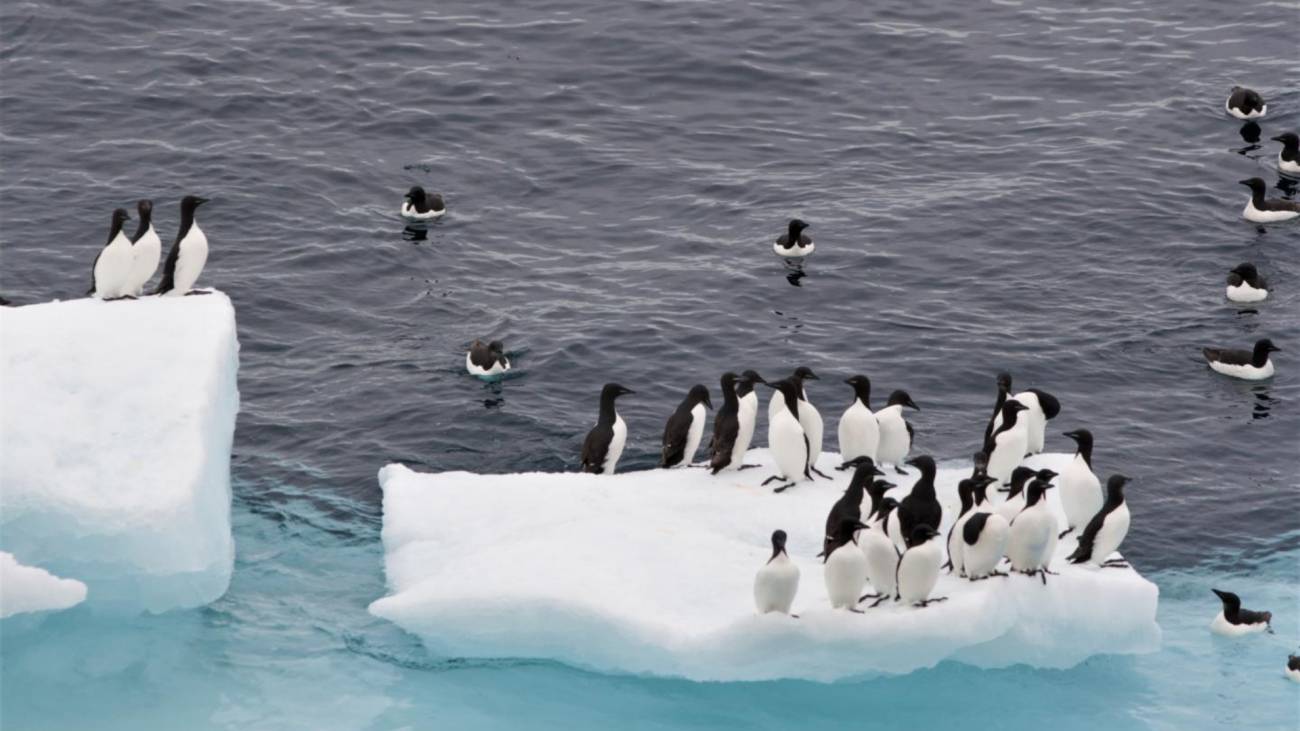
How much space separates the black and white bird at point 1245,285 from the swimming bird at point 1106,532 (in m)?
9.95

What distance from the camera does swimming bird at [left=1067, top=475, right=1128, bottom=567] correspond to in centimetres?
1703

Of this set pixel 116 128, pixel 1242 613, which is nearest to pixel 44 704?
pixel 1242 613

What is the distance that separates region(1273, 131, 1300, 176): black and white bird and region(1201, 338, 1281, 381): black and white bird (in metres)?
7.69

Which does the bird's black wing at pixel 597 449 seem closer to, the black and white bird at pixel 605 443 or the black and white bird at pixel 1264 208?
the black and white bird at pixel 605 443

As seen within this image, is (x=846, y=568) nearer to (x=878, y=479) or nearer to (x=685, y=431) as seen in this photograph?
(x=878, y=479)

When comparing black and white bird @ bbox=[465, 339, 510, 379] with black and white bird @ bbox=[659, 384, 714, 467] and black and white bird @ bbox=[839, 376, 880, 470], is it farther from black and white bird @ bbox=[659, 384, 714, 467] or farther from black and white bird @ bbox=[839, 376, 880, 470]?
black and white bird @ bbox=[839, 376, 880, 470]

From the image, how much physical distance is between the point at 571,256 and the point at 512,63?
8619 millimetres

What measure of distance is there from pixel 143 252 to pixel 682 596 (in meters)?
6.88

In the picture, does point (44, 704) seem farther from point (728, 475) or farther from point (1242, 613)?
point (1242, 613)

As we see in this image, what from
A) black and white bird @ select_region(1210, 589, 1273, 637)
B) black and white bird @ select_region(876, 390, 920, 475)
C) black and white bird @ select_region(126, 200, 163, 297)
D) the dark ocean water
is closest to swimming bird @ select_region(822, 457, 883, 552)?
the dark ocean water

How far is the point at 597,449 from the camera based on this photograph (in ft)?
66.9

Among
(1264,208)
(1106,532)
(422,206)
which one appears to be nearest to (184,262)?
(422,206)

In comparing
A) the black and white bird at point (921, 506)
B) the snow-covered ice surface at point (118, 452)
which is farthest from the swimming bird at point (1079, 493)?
the snow-covered ice surface at point (118, 452)

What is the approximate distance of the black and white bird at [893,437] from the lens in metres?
19.4
